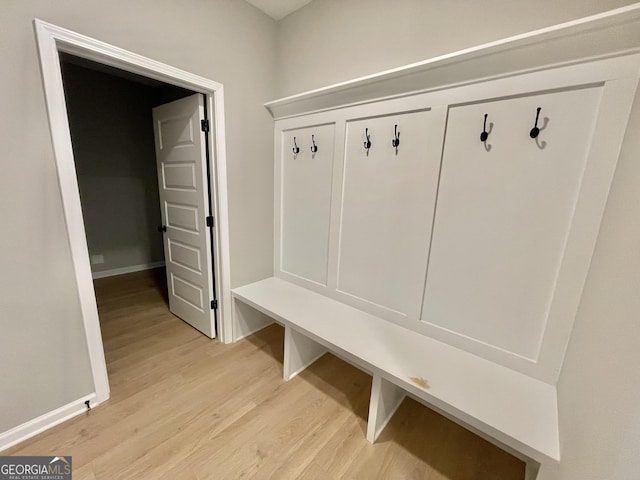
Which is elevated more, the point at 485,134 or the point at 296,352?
the point at 485,134

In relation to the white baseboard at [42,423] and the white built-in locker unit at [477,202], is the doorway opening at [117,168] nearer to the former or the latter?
the white baseboard at [42,423]

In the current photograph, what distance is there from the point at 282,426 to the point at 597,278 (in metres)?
1.69

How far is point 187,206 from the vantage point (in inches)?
86.0

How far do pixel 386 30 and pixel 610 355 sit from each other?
185cm

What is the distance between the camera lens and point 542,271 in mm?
1186

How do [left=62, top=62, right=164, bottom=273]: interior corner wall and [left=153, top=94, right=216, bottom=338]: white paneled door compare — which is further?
[left=62, top=62, right=164, bottom=273]: interior corner wall

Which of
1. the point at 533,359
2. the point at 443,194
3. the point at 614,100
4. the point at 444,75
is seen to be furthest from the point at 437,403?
the point at 444,75

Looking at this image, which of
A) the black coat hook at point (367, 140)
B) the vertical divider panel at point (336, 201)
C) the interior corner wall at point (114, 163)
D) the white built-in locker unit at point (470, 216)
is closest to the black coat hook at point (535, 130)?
the white built-in locker unit at point (470, 216)

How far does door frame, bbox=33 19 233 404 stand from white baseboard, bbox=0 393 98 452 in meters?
0.08

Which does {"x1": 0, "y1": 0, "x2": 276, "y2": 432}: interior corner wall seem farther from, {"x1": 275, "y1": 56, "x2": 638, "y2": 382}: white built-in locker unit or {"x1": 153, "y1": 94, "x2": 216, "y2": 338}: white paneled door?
{"x1": 275, "y1": 56, "x2": 638, "y2": 382}: white built-in locker unit

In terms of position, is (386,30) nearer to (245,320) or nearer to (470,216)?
(470,216)

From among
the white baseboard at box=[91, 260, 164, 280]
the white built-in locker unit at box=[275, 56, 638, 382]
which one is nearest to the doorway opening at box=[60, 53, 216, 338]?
the white baseboard at box=[91, 260, 164, 280]

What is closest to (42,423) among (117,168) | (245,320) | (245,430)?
(245,430)

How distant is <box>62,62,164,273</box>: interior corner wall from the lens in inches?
129
